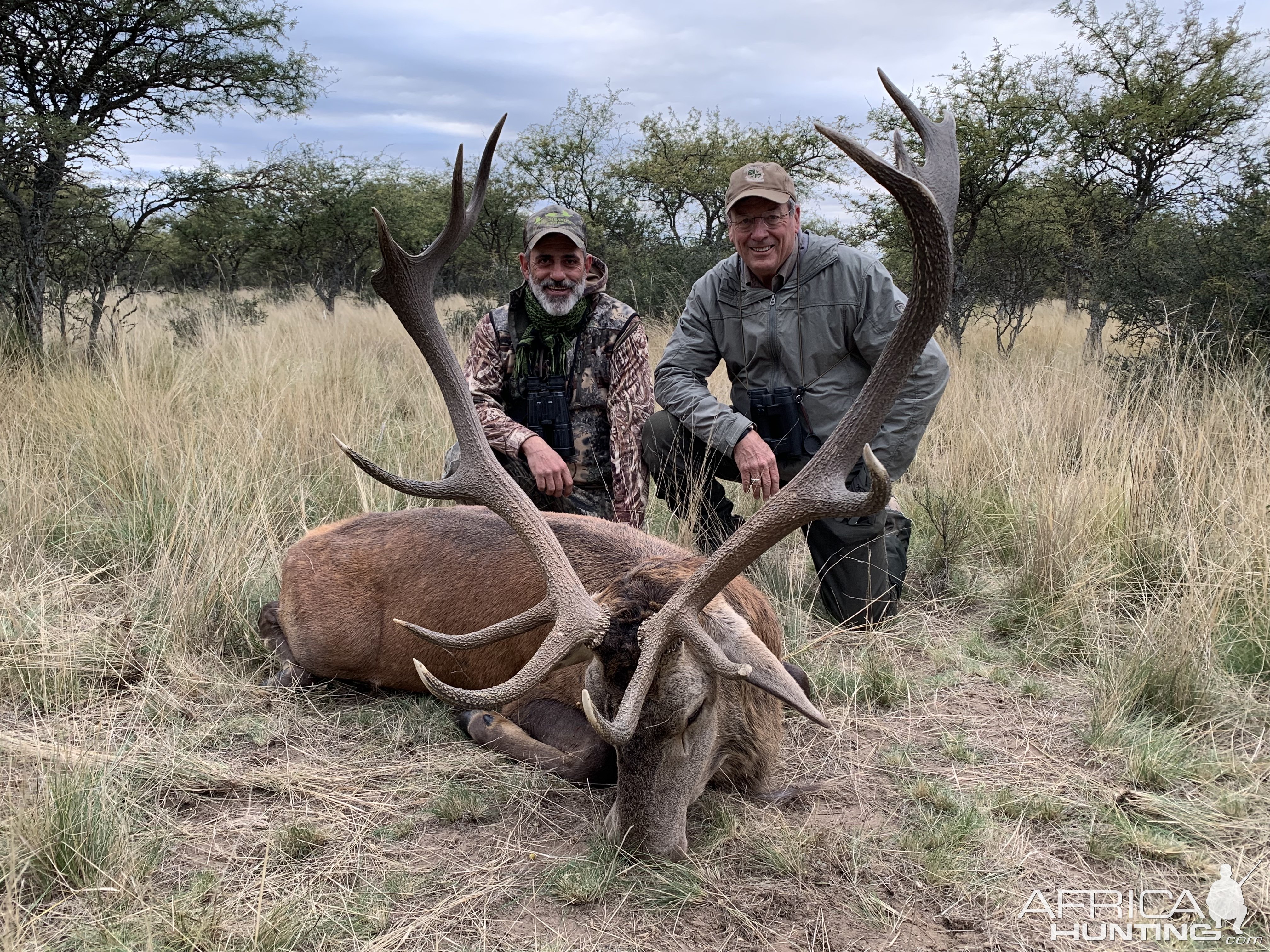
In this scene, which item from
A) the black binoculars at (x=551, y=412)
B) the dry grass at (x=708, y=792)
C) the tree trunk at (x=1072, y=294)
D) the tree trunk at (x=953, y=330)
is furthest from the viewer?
the tree trunk at (x=1072, y=294)

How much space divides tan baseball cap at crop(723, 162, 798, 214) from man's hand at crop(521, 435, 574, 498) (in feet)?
5.64

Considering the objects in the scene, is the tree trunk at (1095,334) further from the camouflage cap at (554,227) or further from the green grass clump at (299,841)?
the green grass clump at (299,841)

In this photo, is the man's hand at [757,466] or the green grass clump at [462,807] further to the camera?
the man's hand at [757,466]

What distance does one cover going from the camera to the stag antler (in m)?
2.71

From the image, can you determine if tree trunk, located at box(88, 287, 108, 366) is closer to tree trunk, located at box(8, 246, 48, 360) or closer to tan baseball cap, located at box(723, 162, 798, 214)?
tree trunk, located at box(8, 246, 48, 360)

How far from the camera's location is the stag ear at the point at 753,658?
2504 millimetres

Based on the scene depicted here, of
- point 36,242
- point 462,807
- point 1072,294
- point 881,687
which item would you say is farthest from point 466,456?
point 1072,294

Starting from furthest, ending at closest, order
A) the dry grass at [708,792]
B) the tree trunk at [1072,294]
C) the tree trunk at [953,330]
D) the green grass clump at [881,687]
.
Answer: the tree trunk at [1072,294] < the tree trunk at [953,330] < the green grass clump at [881,687] < the dry grass at [708,792]

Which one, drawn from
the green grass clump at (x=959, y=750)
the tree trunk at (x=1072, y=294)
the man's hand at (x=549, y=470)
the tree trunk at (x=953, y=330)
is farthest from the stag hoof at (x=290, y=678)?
the tree trunk at (x=1072, y=294)

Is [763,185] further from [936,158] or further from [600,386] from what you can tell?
[936,158]

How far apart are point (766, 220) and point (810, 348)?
777 millimetres

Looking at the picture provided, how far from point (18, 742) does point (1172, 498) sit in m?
5.65

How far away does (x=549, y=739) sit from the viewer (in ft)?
10.9

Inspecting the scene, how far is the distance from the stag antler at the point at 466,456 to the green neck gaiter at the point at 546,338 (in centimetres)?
194
